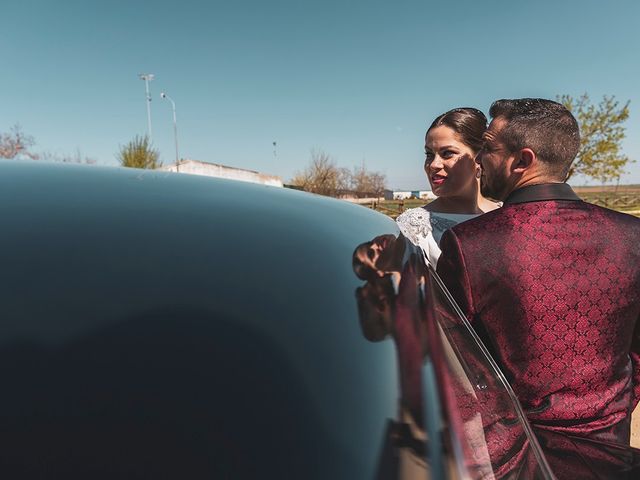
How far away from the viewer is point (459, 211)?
7.89 feet

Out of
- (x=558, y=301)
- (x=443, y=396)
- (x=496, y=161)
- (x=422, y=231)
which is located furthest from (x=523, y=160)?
(x=443, y=396)

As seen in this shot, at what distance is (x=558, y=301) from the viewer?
48.9 inches

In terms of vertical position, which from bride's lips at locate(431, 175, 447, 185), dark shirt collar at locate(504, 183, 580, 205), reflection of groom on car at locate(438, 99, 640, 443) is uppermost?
bride's lips at locate(431, 175, 447, 185)

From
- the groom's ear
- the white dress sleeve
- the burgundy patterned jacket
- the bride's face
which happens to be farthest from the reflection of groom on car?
the bride's face

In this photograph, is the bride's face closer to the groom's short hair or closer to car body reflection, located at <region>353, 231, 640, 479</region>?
the groom's short hair

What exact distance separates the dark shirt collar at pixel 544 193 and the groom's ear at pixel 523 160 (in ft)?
0.34

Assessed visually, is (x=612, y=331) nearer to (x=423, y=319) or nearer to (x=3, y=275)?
(x=423, y=319)

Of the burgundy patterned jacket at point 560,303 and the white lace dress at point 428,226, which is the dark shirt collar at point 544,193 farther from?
the white lace dress at point 428,226

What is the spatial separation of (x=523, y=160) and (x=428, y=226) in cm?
77

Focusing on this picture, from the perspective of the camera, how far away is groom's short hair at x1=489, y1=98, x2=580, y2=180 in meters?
1.48

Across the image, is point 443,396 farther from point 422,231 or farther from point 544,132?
point 422,231

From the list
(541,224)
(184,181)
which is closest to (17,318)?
(184,181)

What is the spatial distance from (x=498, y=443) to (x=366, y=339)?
0.32 m

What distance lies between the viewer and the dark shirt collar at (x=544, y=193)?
1.36 meters
